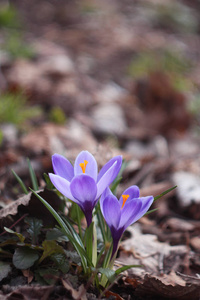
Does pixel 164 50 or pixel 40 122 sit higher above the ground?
pixel 40 122

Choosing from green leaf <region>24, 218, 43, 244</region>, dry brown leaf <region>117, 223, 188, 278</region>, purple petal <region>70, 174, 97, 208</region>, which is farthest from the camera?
dry brown leaf <region>117, 223, 188, 278</region>

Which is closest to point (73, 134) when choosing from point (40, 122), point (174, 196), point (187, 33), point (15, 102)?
point (40, 122)

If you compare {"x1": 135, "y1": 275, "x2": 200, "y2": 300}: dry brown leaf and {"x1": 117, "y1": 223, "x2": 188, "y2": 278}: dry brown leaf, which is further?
{"x1": 117, "y1": 223, "x2": 188, "y2": 278}: dry brown leaf

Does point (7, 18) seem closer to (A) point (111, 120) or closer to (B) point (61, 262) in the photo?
(A) point (111, 120)

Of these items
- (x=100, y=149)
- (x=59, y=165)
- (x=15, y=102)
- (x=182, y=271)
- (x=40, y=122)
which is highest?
(x=59, y=165)

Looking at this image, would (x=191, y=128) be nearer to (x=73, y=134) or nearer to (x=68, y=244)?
(x=73, y=134)

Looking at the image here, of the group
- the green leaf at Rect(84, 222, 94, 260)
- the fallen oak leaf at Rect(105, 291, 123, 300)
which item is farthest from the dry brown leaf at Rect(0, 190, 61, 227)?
the fallen oak leaf at Rect(105, 291, 123, 300)

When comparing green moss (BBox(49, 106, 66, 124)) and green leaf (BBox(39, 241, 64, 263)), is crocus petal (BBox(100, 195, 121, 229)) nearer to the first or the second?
green leaf (BBox(39, 241, 64, 263))
